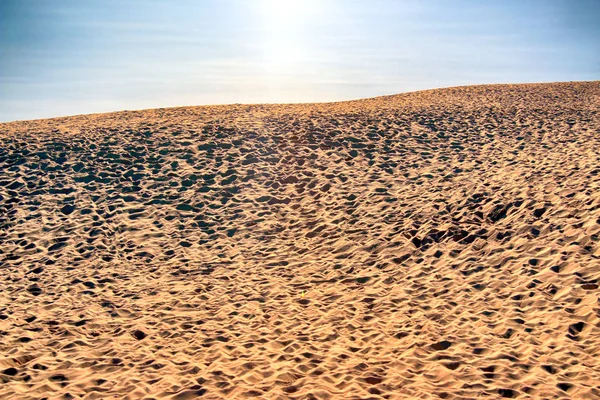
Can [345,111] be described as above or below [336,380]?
above

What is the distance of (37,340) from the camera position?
7.38 meters

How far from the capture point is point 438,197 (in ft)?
39.6

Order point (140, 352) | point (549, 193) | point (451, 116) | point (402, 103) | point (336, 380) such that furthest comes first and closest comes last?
point (402, 103) → point (451, 116) → point (549, 193) → point (140, 352) → point (336, 380)

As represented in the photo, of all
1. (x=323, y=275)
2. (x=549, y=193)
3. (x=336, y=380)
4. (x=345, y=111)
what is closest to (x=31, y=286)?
(x=323, y=275)

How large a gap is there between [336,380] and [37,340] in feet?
14.7

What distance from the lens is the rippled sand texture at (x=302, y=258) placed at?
6.29 meters

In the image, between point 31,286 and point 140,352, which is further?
point 31,286

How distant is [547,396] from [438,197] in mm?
6988

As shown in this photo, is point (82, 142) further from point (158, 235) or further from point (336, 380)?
point (336, 380)

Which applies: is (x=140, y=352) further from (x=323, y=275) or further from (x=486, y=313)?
(x=486, y=313)

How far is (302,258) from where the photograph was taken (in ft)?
33.2

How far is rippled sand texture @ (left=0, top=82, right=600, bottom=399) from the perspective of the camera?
6293 millimetres

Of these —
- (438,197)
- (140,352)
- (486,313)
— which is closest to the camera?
(140,352)

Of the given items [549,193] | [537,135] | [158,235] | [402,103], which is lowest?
[158,235]
